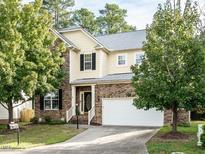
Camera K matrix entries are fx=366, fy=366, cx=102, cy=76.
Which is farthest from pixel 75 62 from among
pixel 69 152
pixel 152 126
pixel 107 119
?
pixel 69 152

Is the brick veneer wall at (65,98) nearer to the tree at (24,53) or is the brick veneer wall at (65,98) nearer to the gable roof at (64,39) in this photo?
the gable roof at (64,39)

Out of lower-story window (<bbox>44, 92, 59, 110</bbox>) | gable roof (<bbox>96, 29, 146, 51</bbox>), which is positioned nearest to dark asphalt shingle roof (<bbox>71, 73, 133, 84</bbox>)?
lower-story window (<bbox>44, 92, 59, 110</bbox>)

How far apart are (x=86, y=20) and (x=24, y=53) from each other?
3334 cm

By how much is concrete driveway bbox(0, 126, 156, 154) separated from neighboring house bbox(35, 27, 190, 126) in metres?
3.16

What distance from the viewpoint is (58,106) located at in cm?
3052

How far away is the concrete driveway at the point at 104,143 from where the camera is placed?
17.3 meters

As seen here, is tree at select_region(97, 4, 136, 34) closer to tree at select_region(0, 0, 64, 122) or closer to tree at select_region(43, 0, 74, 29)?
tree at select_region(43, 0, 74, 29)

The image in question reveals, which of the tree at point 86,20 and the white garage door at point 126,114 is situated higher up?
the tree at point 86,20

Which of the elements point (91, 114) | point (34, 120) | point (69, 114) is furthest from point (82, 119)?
point (34, 120)

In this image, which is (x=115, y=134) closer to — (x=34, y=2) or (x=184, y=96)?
(x=184, y=96)

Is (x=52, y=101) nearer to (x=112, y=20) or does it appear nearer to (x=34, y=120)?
(x=34, y=120)

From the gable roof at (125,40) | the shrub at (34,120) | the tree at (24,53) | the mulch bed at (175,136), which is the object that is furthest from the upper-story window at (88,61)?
the mulch bed at (175,136)

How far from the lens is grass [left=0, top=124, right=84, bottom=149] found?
1978cm

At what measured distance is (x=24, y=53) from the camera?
24.9 metres
